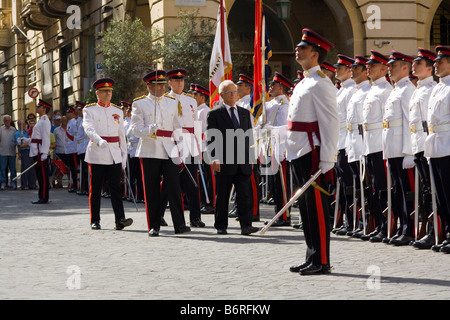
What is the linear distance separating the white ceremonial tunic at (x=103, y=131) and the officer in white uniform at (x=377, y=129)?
11.9ft

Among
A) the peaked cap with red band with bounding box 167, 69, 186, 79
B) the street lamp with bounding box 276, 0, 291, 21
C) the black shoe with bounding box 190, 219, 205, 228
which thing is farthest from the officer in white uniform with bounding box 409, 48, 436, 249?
the street lamp with bounding box 276, 0, 291, 21

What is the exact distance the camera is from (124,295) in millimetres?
6641

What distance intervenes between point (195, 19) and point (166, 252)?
44.9 ft

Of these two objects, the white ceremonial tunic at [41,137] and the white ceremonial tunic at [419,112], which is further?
the white ceremonial tunic at [41,137]

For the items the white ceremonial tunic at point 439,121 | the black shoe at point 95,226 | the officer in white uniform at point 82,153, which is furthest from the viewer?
the officer in white uniform at point 82,153

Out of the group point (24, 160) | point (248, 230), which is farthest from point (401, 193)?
point (24, 160)

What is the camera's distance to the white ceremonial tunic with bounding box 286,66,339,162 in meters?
7.63

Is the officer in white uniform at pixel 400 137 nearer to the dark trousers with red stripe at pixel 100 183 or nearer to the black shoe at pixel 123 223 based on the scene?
the black shoe at pixel 123 223

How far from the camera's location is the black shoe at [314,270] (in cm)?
762

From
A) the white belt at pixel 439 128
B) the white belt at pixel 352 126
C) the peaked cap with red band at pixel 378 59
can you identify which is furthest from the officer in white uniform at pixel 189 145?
the white belt at pixel 439 128

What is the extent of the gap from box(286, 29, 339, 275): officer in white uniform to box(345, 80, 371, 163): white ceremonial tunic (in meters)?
2.58

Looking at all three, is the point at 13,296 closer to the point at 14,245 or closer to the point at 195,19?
the point at 14,245

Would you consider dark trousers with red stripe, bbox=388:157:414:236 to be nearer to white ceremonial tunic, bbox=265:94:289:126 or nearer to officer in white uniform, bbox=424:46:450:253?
officer in white uniform, bbox=424:46:450:253
